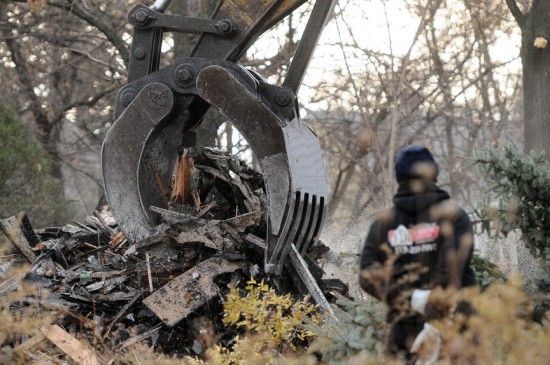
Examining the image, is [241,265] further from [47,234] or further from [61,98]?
[61,98]

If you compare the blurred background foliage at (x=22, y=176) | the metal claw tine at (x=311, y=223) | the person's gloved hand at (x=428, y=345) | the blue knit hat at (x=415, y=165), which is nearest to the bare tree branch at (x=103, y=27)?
the blurred background foliage at (x=22, y=176)

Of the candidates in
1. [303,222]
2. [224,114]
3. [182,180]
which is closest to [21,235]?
[182,180]

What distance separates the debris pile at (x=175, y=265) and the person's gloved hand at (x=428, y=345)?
8.79 ft

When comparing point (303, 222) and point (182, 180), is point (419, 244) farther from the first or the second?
point (182, 180)

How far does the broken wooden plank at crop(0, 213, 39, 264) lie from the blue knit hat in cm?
472

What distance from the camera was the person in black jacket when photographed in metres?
4.04

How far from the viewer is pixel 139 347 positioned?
6.14m

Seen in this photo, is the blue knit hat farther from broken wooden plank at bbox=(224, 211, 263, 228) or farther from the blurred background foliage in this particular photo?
the blurred background foliage

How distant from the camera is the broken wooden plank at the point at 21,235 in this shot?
7847mm

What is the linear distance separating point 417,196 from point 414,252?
0.93ft

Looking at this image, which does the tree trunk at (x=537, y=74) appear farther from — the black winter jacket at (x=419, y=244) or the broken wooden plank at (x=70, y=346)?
the black winter jacket at (x=419, y=244)

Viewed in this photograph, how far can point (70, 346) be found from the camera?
6.30 metres

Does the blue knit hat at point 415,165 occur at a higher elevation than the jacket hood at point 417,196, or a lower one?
Answer: higher

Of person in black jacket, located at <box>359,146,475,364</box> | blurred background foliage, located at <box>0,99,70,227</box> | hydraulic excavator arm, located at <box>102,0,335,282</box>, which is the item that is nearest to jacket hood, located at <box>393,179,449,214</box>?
person in black jacket, located at <box>359,146,475,364</box>
